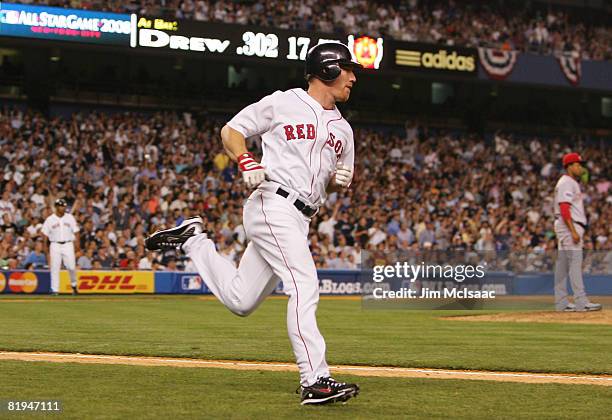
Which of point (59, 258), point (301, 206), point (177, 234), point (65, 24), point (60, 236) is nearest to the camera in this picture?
point (301, 206)

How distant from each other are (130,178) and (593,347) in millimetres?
16310

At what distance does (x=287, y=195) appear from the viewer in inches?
243

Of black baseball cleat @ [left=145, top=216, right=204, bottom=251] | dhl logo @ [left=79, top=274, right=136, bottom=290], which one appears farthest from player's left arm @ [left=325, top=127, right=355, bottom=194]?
dhl logo @ [left=79, top=274, right=136, bottom=290]

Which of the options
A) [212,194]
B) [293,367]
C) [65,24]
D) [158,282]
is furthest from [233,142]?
[65,24]

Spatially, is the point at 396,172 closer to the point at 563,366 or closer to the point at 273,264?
the point at 563,366

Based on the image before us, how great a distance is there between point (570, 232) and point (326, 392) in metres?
9.44

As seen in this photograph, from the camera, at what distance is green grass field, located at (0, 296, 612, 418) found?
225 inches

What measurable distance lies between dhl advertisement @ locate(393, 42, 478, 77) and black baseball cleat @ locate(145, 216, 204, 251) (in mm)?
25176

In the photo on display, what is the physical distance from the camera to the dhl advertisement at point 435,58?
31.5 metres

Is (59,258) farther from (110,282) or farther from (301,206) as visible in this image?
(301,206)

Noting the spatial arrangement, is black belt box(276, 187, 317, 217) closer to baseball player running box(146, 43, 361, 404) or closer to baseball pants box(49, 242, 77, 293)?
baseball player running box(146, 43, 361, 404)

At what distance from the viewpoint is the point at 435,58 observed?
32156 mm

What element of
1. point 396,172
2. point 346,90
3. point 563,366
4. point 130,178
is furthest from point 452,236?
point 346,90

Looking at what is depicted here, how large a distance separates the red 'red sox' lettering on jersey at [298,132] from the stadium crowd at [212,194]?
13.7 metres
